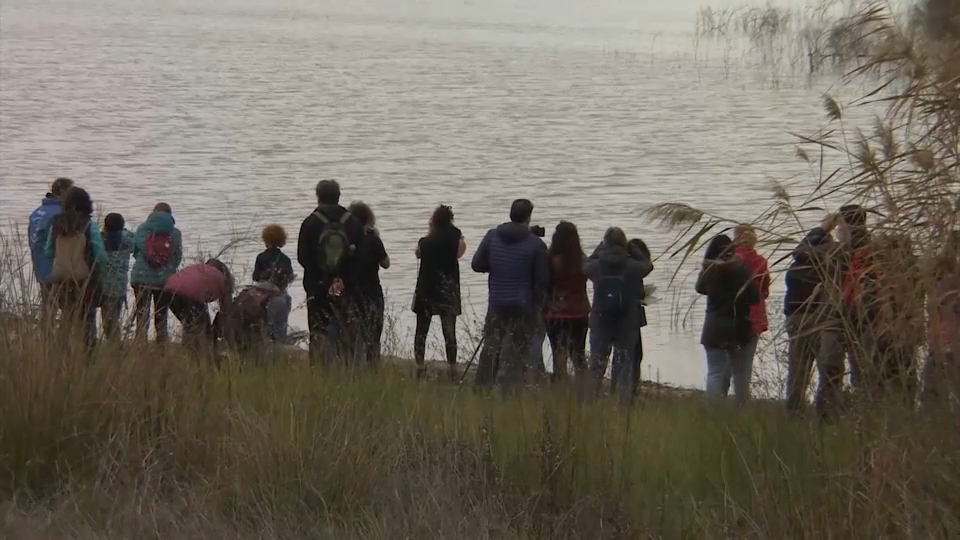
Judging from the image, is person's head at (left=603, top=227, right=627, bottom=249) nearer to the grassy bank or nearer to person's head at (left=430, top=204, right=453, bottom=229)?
person's head at (left=430, top=204, right=453, bottom=229)

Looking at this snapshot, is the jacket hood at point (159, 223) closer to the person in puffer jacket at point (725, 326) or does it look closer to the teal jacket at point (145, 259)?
the teal jacket at point (145, 259)

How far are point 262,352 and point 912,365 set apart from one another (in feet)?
14.1

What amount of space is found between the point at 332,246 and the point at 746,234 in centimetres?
502

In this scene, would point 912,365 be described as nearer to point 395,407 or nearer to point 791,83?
point 395,407

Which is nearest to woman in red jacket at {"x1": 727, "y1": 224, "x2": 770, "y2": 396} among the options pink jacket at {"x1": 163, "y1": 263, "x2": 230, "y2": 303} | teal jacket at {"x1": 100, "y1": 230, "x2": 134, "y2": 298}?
pink jacket at {"x1": 163, "y1": 263, "x2": 230, "y2": 303}

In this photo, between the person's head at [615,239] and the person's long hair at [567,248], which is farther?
the person's long hair at [567,248]

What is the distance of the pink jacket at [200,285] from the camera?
30.9 ft

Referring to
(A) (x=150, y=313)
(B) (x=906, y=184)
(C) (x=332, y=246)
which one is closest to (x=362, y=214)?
(C) (x=332, y=246)

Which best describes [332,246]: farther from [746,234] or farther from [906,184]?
[906,184]

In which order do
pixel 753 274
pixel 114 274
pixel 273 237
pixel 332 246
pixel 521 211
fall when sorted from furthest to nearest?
pixel 273 237, pixel 332 246, pixel 521 211, pixel 114 274, pixel 753 274

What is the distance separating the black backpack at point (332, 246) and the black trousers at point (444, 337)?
85 centimetres

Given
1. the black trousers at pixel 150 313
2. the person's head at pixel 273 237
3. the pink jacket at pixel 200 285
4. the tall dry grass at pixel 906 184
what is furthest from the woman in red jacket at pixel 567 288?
the tall dry grass at pixel 906 184

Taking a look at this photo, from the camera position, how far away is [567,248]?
1044 centimetres

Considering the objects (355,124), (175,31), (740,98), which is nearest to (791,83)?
(740,98)
